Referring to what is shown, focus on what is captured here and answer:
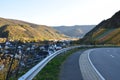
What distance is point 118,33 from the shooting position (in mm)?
132750

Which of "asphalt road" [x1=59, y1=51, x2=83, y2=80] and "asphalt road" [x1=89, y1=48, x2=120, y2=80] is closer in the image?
"asphalt road" [x1=59, y1=51, x2=83, y2=80]

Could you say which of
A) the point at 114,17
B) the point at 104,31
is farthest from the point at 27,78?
the point at 114,17

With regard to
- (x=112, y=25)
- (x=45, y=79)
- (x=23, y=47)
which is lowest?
(x=45, y=79)

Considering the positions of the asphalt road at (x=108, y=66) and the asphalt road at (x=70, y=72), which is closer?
the asphalt road at (x=70, y=72)

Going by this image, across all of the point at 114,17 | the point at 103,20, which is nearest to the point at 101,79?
the point at 114,17

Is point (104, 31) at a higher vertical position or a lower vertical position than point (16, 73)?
higher

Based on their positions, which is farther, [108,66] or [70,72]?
[108,66]

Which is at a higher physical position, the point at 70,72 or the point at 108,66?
the point at 108,66

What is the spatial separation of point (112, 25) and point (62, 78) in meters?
153

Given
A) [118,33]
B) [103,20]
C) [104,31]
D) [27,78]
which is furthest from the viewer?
[103,20]

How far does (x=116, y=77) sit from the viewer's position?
17.0 metres

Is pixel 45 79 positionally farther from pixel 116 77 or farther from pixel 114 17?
pixel 114 17

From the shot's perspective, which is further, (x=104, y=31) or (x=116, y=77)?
(x=104, y=31)

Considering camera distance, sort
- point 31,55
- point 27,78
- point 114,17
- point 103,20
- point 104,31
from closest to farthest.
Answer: point 27,78 → point 31,55 → point 104,31 → point 114,17 → point 103,20
